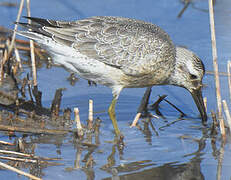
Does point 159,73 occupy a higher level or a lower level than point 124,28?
lower

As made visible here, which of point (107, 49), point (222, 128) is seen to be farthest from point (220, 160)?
point (107, 49)

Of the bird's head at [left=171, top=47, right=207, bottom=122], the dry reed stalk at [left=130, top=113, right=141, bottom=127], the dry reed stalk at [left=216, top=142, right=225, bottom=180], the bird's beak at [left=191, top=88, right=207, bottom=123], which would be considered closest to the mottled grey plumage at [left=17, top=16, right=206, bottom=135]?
A: the bird's head at [left=171, top=47, right=207, bottom=122]

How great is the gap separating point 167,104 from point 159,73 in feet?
2.90

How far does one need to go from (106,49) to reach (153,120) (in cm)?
120

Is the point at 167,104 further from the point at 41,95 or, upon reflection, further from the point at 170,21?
the point at 170,21

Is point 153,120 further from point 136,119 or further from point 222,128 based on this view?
point 222,128

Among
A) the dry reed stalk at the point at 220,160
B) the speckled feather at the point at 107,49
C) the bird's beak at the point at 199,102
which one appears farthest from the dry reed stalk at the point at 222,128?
the speckled feather at the point at 107,49

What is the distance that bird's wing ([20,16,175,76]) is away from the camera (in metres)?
6.25

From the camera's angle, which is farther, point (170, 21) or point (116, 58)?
point (170, 21)

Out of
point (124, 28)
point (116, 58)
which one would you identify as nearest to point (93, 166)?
point (116, 58)

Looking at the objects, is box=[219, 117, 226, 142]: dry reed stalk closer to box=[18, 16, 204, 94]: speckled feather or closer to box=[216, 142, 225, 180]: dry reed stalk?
box=[216, 142, 225, 180]: dry reed stalk

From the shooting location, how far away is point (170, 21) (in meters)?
9.30

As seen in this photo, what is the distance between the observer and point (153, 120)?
6.68 metres

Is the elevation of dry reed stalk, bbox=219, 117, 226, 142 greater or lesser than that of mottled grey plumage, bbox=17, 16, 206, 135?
lesser
